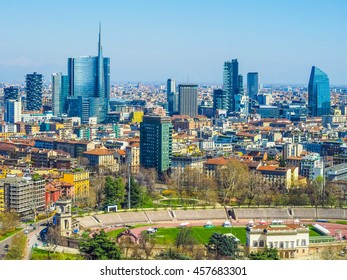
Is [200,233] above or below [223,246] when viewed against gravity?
below

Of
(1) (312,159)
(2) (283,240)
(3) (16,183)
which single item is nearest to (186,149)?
(1) (312,159)

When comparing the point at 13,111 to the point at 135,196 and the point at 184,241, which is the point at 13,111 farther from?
the point at 184,241

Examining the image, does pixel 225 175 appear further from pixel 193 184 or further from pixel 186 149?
pixel 186 149

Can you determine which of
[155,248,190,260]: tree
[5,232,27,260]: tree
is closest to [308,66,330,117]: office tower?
[5,232,27,260]: tree

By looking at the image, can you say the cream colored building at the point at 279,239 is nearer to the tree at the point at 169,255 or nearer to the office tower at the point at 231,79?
the tree at the point at 169,255

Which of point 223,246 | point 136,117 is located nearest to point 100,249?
point 223,246

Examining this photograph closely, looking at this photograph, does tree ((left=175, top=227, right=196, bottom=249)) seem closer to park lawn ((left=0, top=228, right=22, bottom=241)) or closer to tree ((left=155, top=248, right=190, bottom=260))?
tree ((left=155, top=248, right=190, bottom=260))

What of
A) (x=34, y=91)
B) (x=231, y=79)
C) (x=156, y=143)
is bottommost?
(x=156, y=143)
